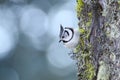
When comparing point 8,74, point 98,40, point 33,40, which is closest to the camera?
point 98,40

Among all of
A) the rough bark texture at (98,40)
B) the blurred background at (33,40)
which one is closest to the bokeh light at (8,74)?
the blurred background at (33,40)

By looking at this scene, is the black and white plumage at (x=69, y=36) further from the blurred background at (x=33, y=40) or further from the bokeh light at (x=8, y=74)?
the blurred background at (x=33, y=40)

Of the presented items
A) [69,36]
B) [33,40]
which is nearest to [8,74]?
[33,40]

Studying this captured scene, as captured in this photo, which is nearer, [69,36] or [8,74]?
[69,36]

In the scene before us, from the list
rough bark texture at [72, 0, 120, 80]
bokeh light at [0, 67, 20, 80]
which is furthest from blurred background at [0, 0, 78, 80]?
rough bark texture at [72, 0, 120, 80]

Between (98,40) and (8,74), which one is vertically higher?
(98,40)

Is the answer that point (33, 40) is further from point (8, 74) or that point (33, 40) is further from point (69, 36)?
point (69, 36)

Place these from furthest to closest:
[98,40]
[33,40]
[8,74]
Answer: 1. [33,40]
2. [8,74]
3. [98,40]
